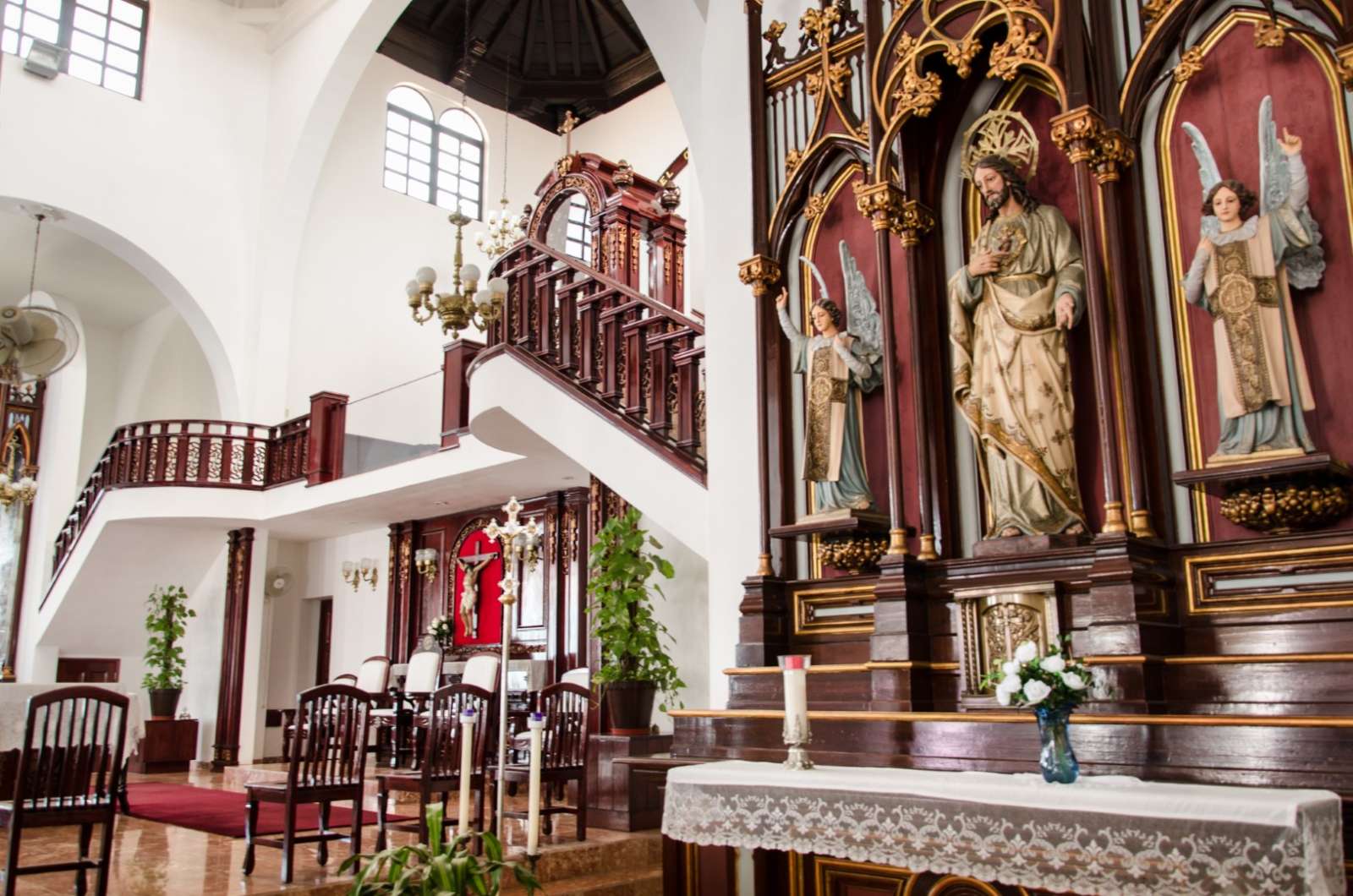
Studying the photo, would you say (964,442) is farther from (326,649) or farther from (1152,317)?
(326,649)

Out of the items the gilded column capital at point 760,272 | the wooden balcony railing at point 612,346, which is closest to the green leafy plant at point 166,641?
the wooden balcony railing at point 612,346

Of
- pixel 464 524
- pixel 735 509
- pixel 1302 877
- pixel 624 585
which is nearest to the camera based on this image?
pixel 1302 877

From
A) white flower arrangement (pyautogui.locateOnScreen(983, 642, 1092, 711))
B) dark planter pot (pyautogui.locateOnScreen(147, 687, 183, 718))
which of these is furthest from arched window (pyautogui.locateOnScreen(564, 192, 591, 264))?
white flower arrangement (pyautogui.locateOnScreen(983, 642, 1092, 711))

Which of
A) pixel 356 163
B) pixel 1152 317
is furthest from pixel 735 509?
pixel 356 163

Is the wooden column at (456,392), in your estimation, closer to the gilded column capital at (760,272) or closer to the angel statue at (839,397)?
the gilded column capital at (760,272)

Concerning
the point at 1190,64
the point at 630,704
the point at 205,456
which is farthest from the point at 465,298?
the point at 205,456

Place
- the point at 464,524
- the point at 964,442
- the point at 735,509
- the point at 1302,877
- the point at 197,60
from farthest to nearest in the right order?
the point at 197,60 < the point at 464,524 < the point at 735,509 < the point at 964,442 < the point at 1302,877

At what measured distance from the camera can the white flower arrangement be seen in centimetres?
325

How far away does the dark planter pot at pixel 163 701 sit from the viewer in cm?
1352

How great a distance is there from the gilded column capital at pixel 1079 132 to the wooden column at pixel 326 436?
9.96m

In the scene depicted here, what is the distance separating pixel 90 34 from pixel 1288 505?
1410 cm

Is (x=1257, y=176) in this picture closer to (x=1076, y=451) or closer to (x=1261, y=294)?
(x=1261, y=294)

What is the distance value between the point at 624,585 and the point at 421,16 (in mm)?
10582

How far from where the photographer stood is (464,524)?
12.9 meters
